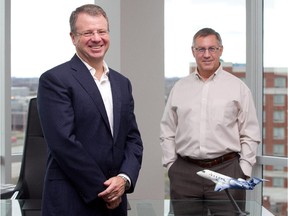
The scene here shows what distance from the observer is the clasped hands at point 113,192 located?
204 cm

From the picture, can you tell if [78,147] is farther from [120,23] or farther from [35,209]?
[120,23]

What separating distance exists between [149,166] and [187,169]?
1.36 meters

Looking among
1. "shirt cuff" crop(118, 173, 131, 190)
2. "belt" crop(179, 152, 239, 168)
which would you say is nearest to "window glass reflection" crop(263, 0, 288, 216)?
"belt" crop(179, 152, 239, 168)

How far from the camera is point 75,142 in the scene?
6.60 feet

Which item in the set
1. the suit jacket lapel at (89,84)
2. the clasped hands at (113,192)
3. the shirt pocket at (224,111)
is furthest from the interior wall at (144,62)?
the clasped hands at (113,192)

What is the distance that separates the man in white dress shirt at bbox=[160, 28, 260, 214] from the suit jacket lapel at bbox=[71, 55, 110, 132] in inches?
46.6

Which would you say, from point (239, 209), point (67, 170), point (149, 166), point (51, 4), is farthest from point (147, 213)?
point (51, 4)

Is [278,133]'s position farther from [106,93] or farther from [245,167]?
[106,93]

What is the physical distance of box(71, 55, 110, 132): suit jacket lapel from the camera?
2059mm

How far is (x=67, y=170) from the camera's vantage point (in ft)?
6.63

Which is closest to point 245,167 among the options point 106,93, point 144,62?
point 106,93

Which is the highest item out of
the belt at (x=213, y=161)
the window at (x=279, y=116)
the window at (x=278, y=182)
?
the window at (x=279, y=116)

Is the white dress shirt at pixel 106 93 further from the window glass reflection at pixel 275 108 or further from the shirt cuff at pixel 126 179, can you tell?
the window glass reflection at pixel 275 108

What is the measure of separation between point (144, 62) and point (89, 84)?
2427mm
